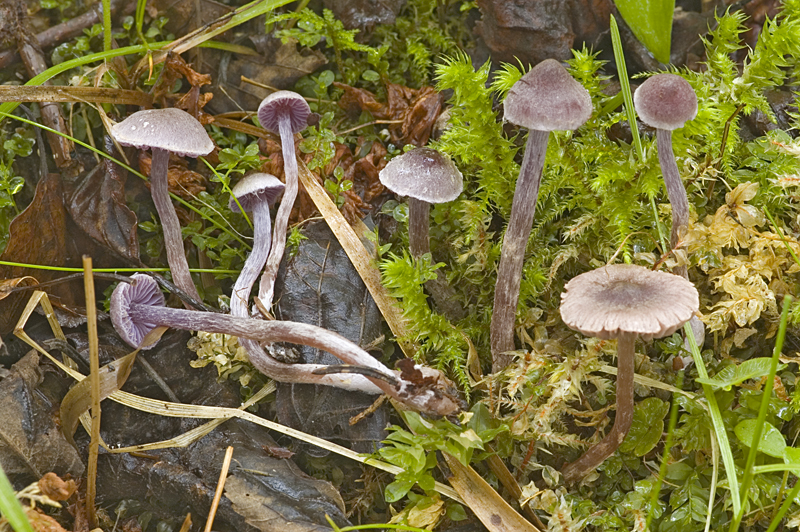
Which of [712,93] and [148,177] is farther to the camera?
[148,177]

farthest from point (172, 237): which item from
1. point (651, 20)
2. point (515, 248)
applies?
point (651, 20)

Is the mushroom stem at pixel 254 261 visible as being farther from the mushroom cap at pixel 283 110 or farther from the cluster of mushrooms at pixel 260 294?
the mushroom cap at pixel 283 110

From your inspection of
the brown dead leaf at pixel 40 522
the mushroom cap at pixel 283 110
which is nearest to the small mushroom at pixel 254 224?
the mushroom cap at pixel 283 110

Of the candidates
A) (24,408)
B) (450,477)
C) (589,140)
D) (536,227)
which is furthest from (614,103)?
(24,408)

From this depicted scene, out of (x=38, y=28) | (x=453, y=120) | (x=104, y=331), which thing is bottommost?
(x=104, y=331)

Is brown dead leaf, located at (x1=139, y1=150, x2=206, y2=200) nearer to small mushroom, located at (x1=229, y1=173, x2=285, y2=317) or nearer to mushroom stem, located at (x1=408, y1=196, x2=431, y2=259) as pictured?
small mushroom, located at (x1=229, y1=173, x2=285, y2=317)

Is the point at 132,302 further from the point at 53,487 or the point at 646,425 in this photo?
the point at 646,425

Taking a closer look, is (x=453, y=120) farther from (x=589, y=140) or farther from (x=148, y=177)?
(x=148, y=177)
